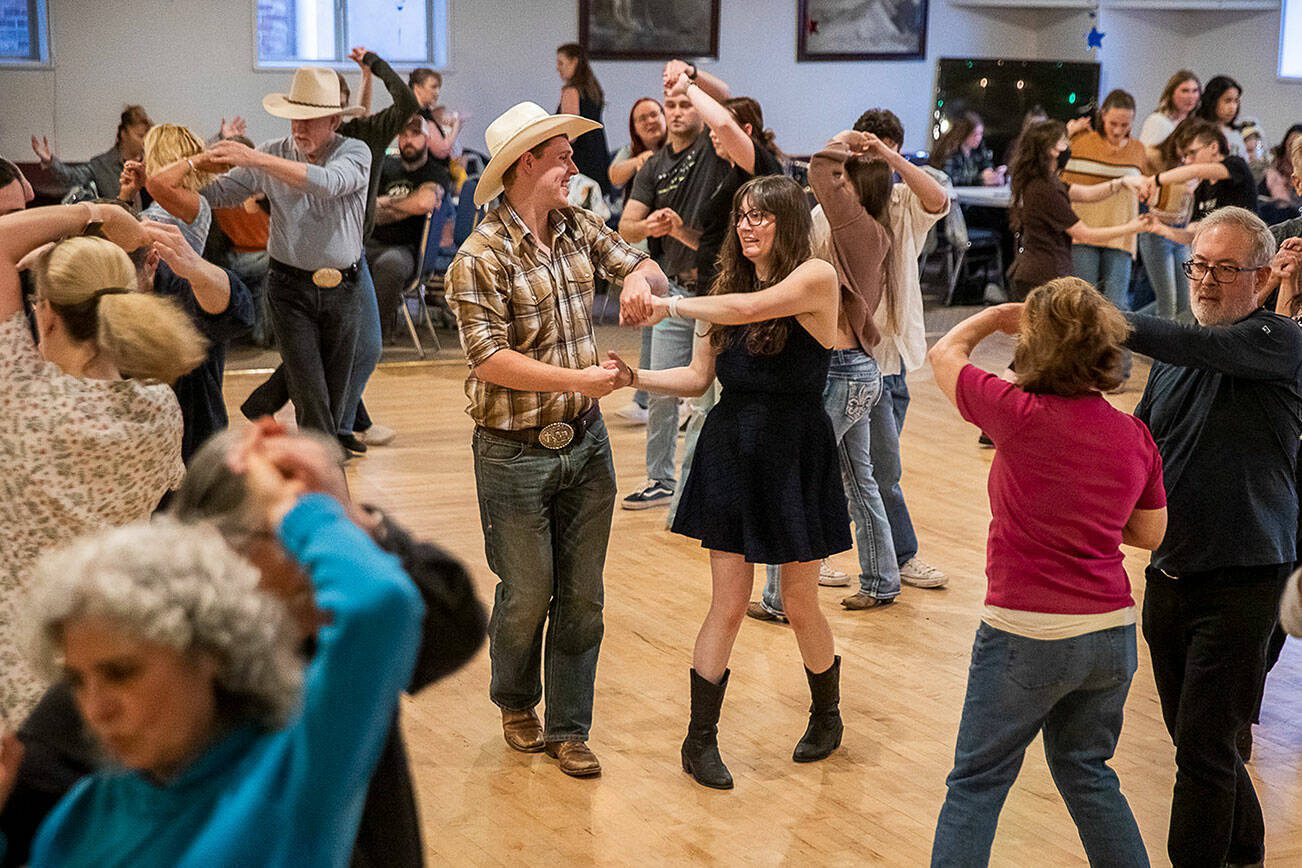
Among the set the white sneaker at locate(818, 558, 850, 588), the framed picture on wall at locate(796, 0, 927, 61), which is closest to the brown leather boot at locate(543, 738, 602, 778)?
the white sneaker at locate(818, 558, 850, 588)

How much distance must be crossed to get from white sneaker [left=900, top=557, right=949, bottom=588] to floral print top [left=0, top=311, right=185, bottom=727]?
121 inches

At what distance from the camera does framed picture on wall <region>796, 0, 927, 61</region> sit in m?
13.7

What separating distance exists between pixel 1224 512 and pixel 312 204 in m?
4.06

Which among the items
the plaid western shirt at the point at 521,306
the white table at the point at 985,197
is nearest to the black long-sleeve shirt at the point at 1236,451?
the plaid western shirt at the point at 521,306

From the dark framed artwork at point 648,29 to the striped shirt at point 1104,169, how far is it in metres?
4.85

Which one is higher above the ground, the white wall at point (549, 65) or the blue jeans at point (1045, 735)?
the white wall at point (549, 65)

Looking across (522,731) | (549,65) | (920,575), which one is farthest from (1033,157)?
(549,65)

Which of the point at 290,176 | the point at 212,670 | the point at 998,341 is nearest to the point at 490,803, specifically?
the point at 212,670

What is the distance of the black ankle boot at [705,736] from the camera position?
3809 millimetres

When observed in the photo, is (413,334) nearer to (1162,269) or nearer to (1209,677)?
(1162,269)

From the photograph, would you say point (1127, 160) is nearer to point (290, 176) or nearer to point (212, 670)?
point (290, 176)

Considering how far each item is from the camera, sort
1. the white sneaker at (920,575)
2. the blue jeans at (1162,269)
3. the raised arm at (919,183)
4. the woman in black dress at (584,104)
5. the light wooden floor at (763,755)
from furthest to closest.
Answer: the woman in black dress at (584,104), the blue jeans at (1162,269), the white sneaker at (920,575), the raised arm at (919,183), the light wooden floor at (763,755)

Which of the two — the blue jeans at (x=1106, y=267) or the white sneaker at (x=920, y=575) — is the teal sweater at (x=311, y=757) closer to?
the white sneaker at (x=920, y=575)

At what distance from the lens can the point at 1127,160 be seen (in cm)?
886
